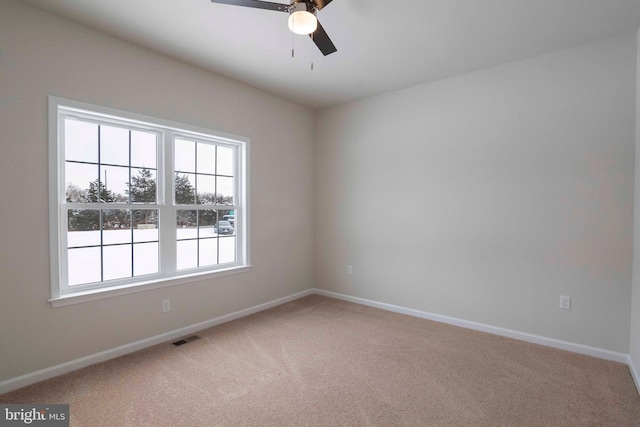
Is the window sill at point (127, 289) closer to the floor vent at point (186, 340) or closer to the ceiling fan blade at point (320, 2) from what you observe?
the floor vent at point (186, 340)

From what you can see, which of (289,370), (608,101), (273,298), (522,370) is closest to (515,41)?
(608,101)

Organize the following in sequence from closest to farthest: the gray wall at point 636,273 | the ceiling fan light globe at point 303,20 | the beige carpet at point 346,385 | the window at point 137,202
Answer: the ceiling fan light globe at point 303,20 → the beige carpet at point 346,385 → the gray wall at point 636,273 → the window at point 137,202

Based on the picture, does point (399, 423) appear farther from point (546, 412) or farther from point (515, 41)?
point (515, 41)

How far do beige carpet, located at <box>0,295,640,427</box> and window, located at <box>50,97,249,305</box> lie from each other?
0.74 meters

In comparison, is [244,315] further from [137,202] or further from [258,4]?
[258,4]

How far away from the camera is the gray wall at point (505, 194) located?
2.68 m

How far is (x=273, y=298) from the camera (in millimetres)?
4172

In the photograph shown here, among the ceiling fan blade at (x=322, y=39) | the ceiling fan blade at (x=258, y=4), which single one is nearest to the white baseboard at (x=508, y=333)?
the ceiling fan blade at (x=322, y=39)

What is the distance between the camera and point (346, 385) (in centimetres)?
230

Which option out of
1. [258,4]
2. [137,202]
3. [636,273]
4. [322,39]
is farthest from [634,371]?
[137,202]

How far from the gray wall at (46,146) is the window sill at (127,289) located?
53 mm

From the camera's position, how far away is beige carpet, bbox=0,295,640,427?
1.96 metres

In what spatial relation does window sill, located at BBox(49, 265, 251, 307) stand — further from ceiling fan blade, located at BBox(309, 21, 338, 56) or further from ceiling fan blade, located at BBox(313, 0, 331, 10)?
ceiling fan blade, located at BBox(313, 0, 331, 10)

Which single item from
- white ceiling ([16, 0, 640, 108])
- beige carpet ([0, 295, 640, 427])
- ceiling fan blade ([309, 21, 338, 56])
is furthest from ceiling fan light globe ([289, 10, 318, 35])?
beige carpet ([0, 295, 640, 427])
